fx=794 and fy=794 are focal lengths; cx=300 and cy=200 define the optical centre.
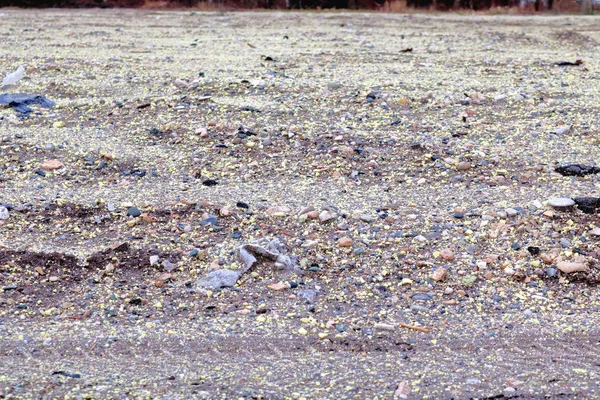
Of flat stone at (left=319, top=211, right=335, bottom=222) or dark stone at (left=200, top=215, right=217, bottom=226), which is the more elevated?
flat stone at (left=319, top=211, right=335, bottom=222)

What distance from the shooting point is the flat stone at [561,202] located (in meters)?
4.20

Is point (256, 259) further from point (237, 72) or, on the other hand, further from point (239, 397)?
point (237, 72)

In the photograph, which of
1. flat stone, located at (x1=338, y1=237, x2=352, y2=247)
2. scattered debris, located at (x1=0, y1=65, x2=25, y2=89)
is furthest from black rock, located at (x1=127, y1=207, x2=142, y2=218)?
scattered debris, located at (x1=0, y1=65, x2=25, y2=89)

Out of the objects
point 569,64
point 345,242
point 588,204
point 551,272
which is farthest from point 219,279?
point 569,64

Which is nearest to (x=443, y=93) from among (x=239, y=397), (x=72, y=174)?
(x=72, y=174)

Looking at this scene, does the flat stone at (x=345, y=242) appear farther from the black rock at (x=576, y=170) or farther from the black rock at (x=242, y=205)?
the black rock at (x=576, y=170)

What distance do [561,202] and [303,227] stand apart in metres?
1.38

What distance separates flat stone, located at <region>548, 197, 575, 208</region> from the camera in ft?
13.8

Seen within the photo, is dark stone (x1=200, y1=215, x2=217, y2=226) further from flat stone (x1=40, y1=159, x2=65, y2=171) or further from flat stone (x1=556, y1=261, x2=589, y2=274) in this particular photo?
flat stone (x1=556, y1=261, x2=589, y2=274)

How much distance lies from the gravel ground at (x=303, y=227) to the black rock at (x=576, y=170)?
18mm

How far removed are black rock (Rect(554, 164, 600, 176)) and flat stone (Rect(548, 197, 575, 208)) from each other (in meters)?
0.51

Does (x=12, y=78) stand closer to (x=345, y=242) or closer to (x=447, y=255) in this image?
(x=345, y=242)

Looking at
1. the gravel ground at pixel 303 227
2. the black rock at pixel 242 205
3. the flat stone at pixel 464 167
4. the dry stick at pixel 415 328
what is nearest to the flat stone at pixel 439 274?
the gravel ground at pixel 303 227

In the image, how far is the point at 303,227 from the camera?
4.10 metres
